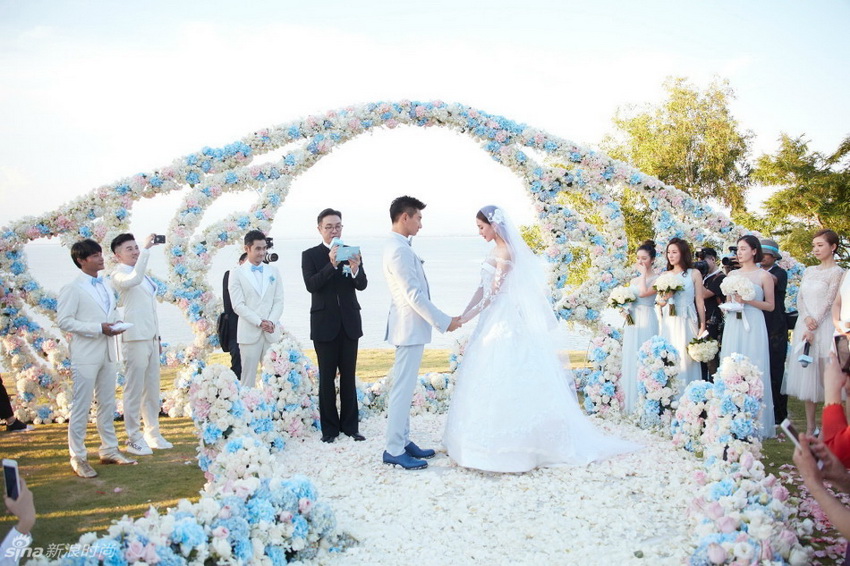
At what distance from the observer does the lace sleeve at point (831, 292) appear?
5625 mm

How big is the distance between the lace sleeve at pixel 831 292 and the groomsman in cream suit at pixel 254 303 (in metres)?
5.02

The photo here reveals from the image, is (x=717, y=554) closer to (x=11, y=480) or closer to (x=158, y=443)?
(x=11, y=480)

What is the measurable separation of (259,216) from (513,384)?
385 cm

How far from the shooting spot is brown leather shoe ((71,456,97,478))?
4898 millimetres

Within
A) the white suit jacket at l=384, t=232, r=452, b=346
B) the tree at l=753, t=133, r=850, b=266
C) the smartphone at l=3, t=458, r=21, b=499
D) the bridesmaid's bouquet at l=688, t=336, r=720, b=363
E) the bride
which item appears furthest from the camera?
the tree at l=753, t=133, r=850, b=266

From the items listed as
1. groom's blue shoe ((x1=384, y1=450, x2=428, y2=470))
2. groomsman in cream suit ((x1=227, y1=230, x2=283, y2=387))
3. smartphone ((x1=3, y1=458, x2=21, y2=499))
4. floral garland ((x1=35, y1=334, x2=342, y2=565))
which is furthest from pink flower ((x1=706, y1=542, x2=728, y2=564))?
groomsman in cream suit ((x1=227, y1=230, x2=283, y2=387))

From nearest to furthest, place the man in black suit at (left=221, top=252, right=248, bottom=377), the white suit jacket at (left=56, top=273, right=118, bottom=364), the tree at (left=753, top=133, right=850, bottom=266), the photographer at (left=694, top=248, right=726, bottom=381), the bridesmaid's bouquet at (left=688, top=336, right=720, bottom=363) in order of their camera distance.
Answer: the white suit jacket at (left=56, top=273, right=118, bottom=364), the bridesmaid's bouquet at (left=688, top=336, right=720, bottom=363), the man in black suit at (left=221, top=252, right=248, bottom=377), the photographer at (left=694, top=248, right=726, bottom=381), the tree at (left=753, top=133, right=850, bottom=266)

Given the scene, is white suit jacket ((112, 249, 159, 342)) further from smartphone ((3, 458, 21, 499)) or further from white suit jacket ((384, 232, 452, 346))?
smartphone ((3, 458, 21, 499))

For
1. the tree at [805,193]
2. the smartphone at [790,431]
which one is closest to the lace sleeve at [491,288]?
the smartphone at [790,431]

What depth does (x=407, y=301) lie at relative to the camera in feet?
16.1

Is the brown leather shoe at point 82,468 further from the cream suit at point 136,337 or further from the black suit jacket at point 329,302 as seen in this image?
the black suit jacket at point 329,302

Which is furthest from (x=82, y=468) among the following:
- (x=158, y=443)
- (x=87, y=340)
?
(x=87, y=340)

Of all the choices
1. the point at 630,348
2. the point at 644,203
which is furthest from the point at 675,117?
the point at 630,348

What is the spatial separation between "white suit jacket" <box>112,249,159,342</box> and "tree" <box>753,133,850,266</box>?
1218 centimetres
